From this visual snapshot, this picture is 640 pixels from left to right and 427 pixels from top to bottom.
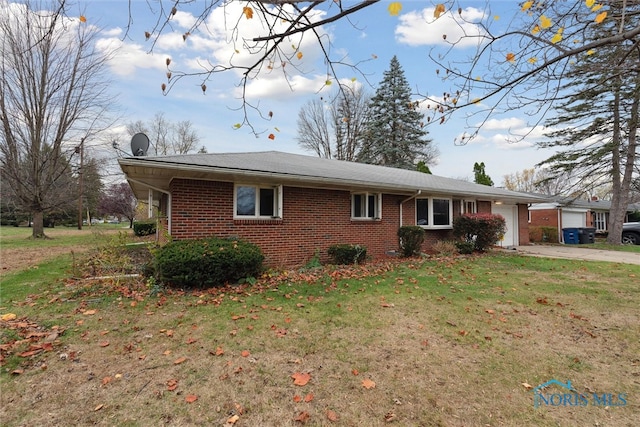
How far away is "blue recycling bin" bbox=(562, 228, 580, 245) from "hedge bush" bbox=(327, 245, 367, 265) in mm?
16220

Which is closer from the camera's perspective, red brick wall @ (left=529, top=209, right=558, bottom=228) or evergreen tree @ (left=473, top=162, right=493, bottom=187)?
red brick wall @ (left=529, top=209, right=558, bottom=228)

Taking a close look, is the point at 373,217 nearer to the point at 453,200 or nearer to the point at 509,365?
the point at 453,200

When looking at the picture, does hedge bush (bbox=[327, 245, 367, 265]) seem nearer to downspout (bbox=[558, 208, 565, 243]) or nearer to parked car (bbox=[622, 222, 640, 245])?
→ downspout (bbox=[558, 208, 565, 243])

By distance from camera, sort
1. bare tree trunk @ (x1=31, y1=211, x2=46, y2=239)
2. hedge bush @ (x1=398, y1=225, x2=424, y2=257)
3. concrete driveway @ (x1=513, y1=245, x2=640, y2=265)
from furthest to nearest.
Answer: bare tree trunk @ (x1=31, y1=211, x2=46, y2=239)
concrete driveway @ (x1=513, y1=245, x2=640, y2=265)
hedge bush @ (x1=398, y1=225, x2=424, y2=257)

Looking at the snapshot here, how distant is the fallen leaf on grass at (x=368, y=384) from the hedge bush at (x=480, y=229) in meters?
10.4

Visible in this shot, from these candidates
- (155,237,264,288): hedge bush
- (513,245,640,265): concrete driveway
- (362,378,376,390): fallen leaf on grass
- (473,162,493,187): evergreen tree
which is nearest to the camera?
(362,378,376,390): fallen leaf on grass

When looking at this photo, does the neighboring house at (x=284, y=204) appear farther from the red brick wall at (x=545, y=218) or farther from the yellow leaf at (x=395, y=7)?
the red brick wall at (x=545, y=218)

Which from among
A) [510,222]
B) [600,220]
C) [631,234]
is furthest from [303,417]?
[600,220]

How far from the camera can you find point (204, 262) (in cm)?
605

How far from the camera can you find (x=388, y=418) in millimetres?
2412

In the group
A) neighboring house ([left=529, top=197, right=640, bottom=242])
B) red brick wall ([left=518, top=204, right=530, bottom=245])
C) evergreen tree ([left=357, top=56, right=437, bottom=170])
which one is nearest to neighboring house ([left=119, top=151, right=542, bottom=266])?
red brick wall ([left=518, top=204, right=530, bottom=245])

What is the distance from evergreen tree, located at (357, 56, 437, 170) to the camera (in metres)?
28.8

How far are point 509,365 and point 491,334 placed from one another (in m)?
0.83

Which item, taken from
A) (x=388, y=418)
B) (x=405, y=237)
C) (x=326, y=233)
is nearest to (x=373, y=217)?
(x=405, y=237)
